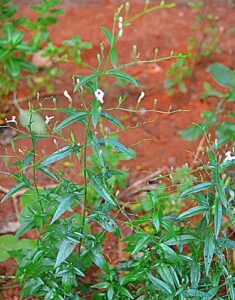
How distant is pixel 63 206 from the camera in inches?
77.2

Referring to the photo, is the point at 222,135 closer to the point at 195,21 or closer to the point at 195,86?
the point at 195,86

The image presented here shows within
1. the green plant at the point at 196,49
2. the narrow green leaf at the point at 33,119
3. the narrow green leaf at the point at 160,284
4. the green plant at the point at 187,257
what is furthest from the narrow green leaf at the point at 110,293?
the green plant at the point at 196,49

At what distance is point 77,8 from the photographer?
423 cm

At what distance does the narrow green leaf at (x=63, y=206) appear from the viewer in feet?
6.37

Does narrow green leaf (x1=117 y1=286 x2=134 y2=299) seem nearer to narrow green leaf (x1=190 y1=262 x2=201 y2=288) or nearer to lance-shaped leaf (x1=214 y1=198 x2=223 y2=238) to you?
narrow green leaf (x1=190 y1=262 x2=201 y2=288)

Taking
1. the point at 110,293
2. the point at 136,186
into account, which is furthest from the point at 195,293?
the point at 136,186

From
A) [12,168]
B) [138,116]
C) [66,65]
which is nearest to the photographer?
[12,168]

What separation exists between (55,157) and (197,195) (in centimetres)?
42

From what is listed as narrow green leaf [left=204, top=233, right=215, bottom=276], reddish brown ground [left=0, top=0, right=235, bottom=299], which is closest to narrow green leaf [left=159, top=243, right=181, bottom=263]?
narrow green leaf [left=204, top=233, right=215, bottom=276]

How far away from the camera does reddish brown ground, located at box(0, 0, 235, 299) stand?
3.24 meters

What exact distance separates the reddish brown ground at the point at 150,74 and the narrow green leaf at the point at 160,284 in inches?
28.7

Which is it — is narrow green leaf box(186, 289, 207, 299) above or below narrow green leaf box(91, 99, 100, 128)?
below

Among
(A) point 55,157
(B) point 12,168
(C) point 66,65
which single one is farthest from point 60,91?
(A) point 55,157

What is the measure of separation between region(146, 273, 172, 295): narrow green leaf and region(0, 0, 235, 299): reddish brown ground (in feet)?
2.39
